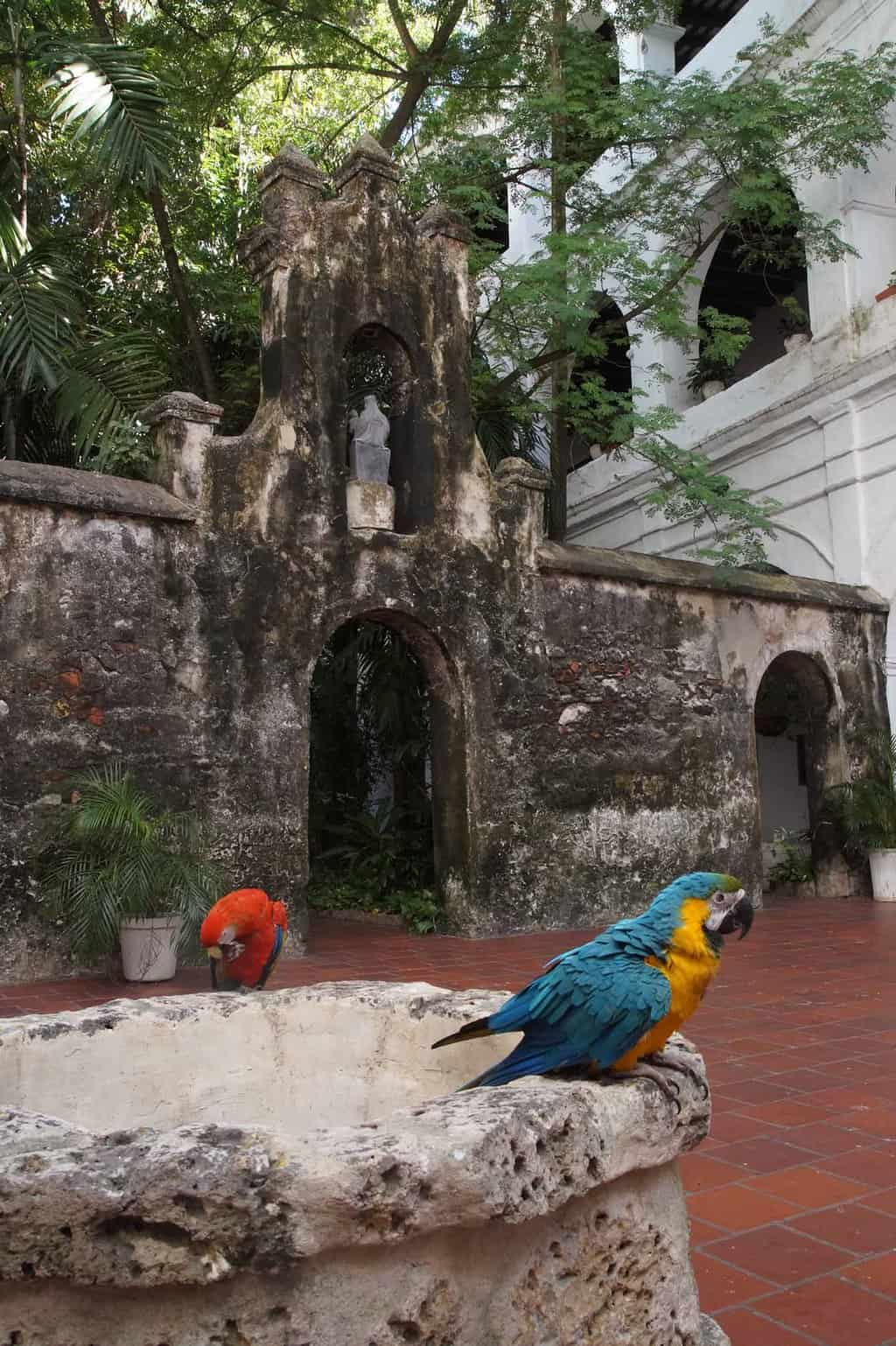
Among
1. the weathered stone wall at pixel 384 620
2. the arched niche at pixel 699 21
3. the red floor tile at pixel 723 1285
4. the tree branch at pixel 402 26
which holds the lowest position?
the red floor tile at pixel 723 1285

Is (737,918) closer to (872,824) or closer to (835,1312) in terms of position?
(835,1312)

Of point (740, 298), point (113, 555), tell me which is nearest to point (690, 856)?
point (113, 555)

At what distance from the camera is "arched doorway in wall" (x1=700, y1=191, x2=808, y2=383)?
14789 millimetres

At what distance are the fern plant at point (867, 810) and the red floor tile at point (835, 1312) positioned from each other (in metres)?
Answer: 9.01

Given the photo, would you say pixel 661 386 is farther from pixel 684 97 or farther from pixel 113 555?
pixel 113 555

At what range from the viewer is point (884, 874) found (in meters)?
11.4

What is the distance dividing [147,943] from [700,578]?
20.0 feet

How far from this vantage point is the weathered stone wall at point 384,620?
307 inches

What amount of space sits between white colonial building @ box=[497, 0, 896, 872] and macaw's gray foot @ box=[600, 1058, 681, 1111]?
10.9 metres

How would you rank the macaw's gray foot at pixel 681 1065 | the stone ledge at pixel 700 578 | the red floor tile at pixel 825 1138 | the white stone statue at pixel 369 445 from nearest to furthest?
1. the macaw's gray foot at pixel 681 1065
2. the red floor tile at pixel 825 1138
3. the white stone statue at pixel 369 445
4. the stone ledge at pixel 700 578

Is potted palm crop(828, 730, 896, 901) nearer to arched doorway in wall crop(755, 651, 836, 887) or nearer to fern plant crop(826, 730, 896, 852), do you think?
fern plant crop(826, 730, 896, 852)

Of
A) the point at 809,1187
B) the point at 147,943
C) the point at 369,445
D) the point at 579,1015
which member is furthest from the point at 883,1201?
the point at 369,445

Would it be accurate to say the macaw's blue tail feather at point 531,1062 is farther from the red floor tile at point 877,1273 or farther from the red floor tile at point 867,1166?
the red floor tile at point 867,1166

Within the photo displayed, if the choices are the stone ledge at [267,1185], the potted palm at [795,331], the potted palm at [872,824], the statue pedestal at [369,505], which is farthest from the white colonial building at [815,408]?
the stone ledge at [267,1185]
